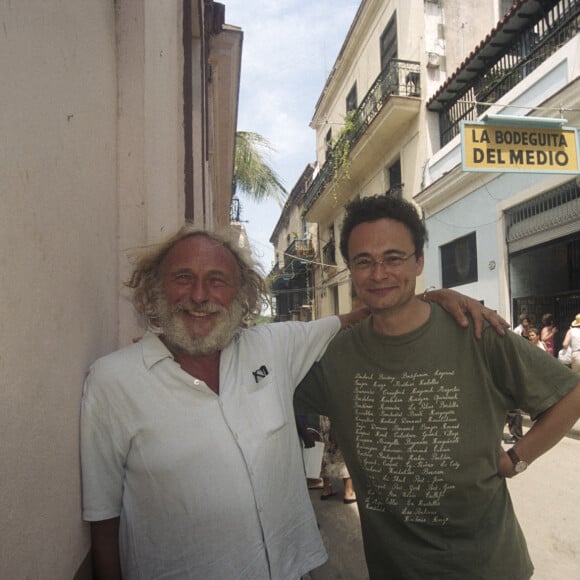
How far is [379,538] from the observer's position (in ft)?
5.67

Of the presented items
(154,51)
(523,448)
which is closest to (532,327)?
(523,448)

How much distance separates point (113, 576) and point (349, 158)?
14.9m

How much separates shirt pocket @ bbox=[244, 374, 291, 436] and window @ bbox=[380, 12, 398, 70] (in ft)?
44.8

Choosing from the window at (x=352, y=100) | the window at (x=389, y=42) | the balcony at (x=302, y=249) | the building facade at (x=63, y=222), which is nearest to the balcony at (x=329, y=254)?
the balcony at (x=302, y=249)

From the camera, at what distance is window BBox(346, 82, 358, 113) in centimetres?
1664

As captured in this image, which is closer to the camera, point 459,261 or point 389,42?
point 459,261

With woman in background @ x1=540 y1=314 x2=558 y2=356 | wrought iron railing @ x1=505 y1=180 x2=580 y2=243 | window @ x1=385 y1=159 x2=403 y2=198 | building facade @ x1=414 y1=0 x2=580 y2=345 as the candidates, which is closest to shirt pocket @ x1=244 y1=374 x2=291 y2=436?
building facade @ x1=414 y1=0 x2=580 y2=345

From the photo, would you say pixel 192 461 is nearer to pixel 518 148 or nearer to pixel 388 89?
pixel 518 148

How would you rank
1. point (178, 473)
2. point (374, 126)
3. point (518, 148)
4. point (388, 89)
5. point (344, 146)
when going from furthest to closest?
point (344, 146), point (374, 126), point (388, 89), point (518, 148), point (178, 473)

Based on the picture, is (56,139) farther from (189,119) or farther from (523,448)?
(189,119)

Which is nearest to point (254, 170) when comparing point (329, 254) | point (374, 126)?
point (374, 126)

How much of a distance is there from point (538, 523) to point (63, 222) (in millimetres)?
4265

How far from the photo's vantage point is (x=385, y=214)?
1.94 m

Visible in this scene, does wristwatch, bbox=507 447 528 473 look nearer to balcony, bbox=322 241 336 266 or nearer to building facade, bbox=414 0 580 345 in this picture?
building facade, bbox=414 0 580 345
